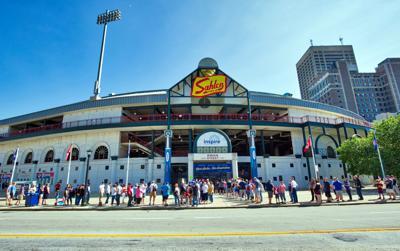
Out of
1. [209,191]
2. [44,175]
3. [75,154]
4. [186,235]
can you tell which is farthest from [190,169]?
[44,175]

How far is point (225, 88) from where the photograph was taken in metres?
28.7

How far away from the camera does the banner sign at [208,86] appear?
2864cm

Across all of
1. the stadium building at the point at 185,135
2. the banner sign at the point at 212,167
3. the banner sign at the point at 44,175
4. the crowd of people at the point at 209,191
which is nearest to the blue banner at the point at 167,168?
the stadium building at the point at 185,135

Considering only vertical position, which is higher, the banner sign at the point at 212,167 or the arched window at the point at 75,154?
the arched window at the point at 75,154

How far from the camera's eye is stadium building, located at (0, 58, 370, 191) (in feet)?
87.0

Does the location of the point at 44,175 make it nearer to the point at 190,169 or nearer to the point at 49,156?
the point at 49,156

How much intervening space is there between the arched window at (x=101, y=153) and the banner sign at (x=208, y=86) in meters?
14.8

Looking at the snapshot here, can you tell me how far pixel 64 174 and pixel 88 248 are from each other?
29797mm

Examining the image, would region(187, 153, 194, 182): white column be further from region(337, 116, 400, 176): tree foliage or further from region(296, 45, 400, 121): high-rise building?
region(296, 45, 400, 121): high-rise building

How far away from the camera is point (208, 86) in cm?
2873

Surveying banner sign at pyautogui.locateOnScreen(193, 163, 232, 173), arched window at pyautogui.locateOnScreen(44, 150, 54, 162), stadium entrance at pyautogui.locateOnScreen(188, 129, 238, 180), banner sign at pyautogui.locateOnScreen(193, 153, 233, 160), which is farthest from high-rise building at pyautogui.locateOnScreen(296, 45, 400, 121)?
arched window at pyautogui.locateOnScreen(44, 150, 54, 162)

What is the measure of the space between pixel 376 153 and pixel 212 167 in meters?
18.4

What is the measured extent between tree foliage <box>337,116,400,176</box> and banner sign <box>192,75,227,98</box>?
1721 cm

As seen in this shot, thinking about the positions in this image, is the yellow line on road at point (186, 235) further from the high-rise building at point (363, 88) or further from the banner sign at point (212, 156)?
the high-rise building at point (363, 88)
